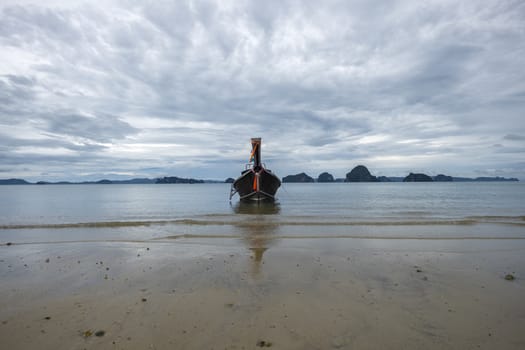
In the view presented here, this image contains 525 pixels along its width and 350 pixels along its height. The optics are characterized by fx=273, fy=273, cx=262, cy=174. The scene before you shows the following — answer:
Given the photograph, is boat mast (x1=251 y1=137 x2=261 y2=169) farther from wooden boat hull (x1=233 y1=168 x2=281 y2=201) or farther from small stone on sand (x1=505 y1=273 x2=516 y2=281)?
small stone on sand (x1=505 y1=273 x2=516 y2=281)

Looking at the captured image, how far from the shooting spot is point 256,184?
34.3 m

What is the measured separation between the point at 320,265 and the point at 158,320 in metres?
4.77

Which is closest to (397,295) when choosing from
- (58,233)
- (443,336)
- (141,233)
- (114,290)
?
(443,336)

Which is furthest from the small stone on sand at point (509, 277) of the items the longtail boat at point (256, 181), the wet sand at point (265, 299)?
the longtail boat at point (256, 181)

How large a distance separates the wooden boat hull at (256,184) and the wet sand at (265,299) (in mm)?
24023

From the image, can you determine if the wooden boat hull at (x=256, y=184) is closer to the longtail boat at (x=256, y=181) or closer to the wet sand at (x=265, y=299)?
the longtail boat at (x=256, y=181)

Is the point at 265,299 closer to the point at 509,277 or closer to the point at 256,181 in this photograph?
the point at 509,277

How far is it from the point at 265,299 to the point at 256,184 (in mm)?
28769

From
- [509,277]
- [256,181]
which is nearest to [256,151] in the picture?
[256,181]

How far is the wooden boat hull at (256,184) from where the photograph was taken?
33781 mm

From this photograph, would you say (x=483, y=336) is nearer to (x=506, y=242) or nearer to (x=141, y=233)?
(x=506, y=242)

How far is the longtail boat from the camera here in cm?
3375

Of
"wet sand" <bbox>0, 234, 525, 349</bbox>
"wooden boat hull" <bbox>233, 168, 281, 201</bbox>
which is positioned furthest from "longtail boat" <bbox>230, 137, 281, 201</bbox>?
"wet sand" <bbox>0, 234, 525, 349</bbox>

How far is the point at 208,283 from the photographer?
6.55 m
